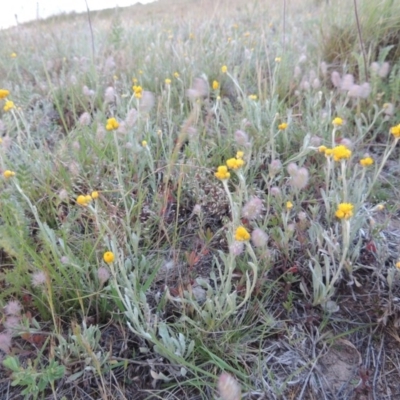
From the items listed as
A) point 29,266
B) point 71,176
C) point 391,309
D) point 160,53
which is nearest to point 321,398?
point 391,309

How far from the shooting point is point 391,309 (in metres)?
1.24

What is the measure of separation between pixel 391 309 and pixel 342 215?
41 cm

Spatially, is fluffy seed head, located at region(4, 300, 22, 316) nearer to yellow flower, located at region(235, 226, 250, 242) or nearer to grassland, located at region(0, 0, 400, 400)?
grassland, located at region(0, 0, 400, 400)

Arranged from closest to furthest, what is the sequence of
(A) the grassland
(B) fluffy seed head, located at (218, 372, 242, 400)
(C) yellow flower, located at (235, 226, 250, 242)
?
(B) fluffy seed head, located at (218, 372, 242, 400) < (C) yellow flower, located at (235, 226, 250, 242) < (A) the grassland

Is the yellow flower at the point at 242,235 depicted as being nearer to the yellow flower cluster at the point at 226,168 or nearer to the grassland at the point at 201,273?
the grassland at the point at 201,273

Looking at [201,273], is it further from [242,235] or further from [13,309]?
[13,309]

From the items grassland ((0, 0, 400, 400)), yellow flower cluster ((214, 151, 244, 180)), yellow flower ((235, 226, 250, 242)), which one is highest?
yellow flower cluster ((214, 151, 244, 180))

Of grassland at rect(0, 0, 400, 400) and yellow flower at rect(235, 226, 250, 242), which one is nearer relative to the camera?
yellow flower at rect(235, 226, 250, 242)

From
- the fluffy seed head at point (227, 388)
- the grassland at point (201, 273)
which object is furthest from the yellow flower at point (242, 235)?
the fluffy seed head at point (227, 388)

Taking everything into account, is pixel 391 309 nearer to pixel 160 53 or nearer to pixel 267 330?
pixel 267 330

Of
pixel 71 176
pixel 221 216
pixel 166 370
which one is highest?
pixel 71 176

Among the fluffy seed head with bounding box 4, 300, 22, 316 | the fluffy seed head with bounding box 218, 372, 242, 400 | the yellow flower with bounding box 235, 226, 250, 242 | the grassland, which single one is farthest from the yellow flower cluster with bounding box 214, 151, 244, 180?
the fluffy seed head with bounding box 4, 300, 22, 316

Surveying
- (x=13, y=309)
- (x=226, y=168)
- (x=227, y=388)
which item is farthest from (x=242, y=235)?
(x=13, y=309)

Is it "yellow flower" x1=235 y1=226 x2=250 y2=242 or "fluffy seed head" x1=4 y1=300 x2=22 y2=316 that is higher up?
"yellow flower" x1=235 y1=226 x2=250 y2=242
